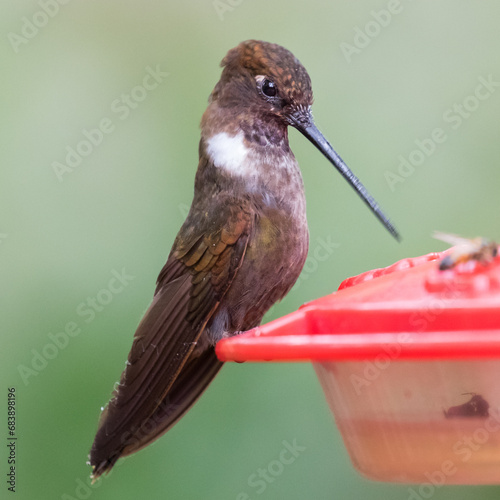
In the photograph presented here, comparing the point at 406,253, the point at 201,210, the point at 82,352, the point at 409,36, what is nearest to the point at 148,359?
the point at 201,210
